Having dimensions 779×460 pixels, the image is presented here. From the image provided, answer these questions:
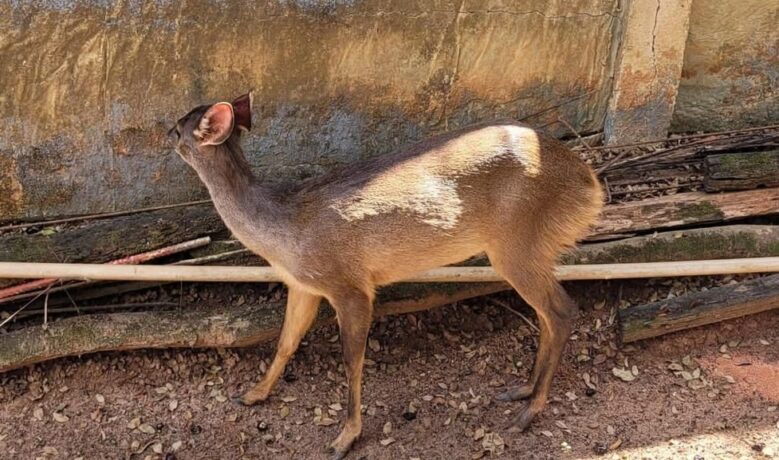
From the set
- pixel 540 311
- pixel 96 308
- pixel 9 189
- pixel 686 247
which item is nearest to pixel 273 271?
pixel 96 308

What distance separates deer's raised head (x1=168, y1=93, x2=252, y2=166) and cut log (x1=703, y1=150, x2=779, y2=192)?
294 cm

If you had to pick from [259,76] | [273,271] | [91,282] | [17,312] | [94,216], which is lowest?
[17,312]

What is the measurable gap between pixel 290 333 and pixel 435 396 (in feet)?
2.82

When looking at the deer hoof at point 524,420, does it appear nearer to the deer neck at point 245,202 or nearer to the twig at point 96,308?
the deer neck at point 245,202

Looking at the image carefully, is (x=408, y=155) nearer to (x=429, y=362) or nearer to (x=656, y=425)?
(x=429, y=362)

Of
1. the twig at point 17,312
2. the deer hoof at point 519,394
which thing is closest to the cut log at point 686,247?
the deer hoof at point 519,394

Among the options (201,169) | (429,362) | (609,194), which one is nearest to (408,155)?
(201,169)

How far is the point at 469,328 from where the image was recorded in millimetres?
5160

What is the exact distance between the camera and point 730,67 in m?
5.96

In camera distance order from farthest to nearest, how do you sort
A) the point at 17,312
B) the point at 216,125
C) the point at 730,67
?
the point at 730,67 < the point at 17,312 < the point at 216,125

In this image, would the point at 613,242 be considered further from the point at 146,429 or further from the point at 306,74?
the point at 146,429

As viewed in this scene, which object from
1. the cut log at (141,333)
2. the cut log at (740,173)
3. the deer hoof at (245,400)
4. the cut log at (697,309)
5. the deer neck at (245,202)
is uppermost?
the deer neck at (245,202)

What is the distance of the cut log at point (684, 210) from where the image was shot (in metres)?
5.29

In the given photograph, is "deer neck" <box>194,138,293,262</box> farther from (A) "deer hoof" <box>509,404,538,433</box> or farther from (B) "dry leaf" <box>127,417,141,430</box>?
(A) "deer hoof" <box>509,404,538,433</box>
